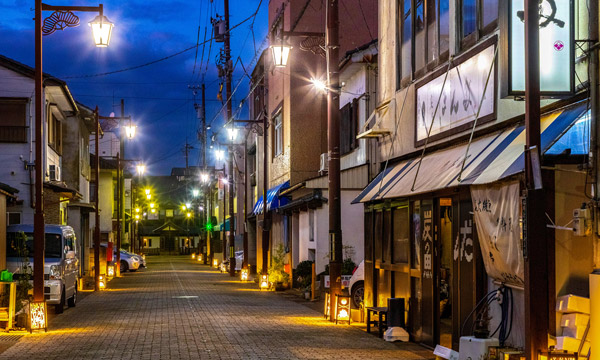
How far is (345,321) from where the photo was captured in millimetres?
21125

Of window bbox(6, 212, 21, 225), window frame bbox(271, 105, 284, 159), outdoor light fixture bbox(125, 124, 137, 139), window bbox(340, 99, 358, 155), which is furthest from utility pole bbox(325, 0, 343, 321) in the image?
outdoor light fixture bbox(125, 124, 137, 139)

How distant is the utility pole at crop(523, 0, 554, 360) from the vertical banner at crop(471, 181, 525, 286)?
6.12 ft

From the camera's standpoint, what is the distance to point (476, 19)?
47.8 ft

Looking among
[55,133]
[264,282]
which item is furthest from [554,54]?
[55,133]

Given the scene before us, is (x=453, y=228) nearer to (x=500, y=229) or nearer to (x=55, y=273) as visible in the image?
(x=500, y=229)

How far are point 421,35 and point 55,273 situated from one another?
40.4ft

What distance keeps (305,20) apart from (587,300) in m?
30.5

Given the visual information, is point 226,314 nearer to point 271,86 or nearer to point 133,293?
point 133,293

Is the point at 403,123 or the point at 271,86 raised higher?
the point at 271,86

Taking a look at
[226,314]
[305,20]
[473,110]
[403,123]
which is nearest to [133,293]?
[226,314]

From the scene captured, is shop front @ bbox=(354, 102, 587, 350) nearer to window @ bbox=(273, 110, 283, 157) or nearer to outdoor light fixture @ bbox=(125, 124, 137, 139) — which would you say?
outdoor light fixture @ bbox=(125, 124, 137, 139)

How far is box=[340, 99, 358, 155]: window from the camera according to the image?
28.5m

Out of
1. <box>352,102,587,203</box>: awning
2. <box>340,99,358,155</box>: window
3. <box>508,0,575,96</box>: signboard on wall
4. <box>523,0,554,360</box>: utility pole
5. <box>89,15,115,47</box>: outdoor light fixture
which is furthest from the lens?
<box>340,99,358,155</box>: window

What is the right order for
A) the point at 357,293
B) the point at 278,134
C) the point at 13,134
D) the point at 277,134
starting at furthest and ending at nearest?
the point at 277,134
the point at 278,134
the point at 13,134
the point at 357,293
